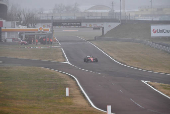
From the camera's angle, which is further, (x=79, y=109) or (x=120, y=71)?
(x=120, y=71)

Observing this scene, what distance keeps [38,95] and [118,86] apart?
288 inches

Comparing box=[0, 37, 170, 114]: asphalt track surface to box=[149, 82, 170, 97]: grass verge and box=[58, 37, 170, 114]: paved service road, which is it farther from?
box=[149, 82, 170, 97]: grass verge

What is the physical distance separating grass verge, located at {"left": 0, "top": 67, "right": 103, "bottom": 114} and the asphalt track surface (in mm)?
1272

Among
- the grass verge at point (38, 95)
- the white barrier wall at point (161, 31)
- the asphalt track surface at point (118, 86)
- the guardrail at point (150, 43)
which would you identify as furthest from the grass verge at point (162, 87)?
the white barrier wall at point (161, 31)

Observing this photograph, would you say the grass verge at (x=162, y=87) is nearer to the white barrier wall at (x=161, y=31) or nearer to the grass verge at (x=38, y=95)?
the grass verge at (x=38, y=95)

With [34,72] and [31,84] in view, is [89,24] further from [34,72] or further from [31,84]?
[31,84]

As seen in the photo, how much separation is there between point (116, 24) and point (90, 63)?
160ft

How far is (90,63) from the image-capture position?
38562 mm

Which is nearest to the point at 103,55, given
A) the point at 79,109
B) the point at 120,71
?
the point at 120,71

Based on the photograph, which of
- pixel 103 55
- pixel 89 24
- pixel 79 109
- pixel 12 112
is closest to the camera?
pixel 12 112

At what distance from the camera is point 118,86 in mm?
23516

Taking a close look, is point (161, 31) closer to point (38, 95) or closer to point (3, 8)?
point (3, 8)

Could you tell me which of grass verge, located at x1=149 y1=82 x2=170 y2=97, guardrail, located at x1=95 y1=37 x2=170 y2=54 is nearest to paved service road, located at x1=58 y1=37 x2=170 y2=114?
grass verge, located at x1=149 y1=82 x2=170 y2=97

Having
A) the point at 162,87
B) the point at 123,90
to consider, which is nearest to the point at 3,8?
the point at 123,90
